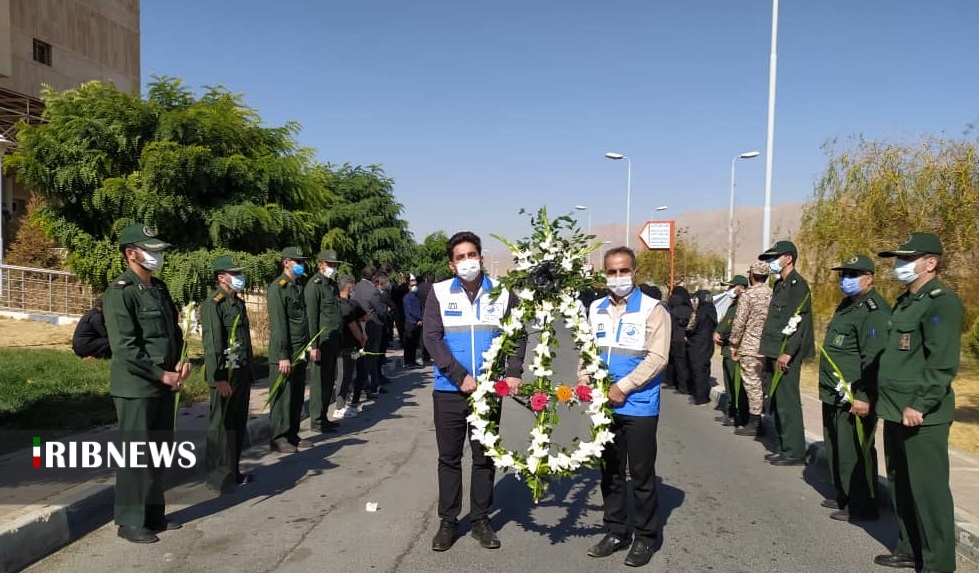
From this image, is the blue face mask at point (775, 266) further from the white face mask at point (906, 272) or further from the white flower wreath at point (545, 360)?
the white flower wreath at point (545, 360)

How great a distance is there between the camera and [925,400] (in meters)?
4.35

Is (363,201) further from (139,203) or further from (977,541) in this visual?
(977,541)

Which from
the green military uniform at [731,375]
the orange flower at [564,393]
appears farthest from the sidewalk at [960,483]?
the orange flower at [564,393]

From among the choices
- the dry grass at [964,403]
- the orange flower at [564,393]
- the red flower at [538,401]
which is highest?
the orange flower at [564,393]

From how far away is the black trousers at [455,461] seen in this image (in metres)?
4.86

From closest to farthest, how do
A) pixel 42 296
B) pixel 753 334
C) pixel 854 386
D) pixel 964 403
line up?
pixel 854 386, pixel 753 334, pixel 964 403, pixel 42 296

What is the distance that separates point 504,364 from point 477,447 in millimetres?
650

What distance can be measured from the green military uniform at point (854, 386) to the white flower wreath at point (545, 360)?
2438 millimetres

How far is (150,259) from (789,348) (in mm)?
6181

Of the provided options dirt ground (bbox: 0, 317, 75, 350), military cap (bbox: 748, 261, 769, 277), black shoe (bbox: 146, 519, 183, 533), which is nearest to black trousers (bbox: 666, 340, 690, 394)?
military cap (bbox: 748, 261, 769, 277)

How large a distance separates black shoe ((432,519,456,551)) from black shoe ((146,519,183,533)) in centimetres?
206

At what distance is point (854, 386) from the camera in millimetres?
5637

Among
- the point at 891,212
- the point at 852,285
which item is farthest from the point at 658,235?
the point at 852,285

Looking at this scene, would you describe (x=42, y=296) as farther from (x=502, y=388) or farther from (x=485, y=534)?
(x=502, y=388)
